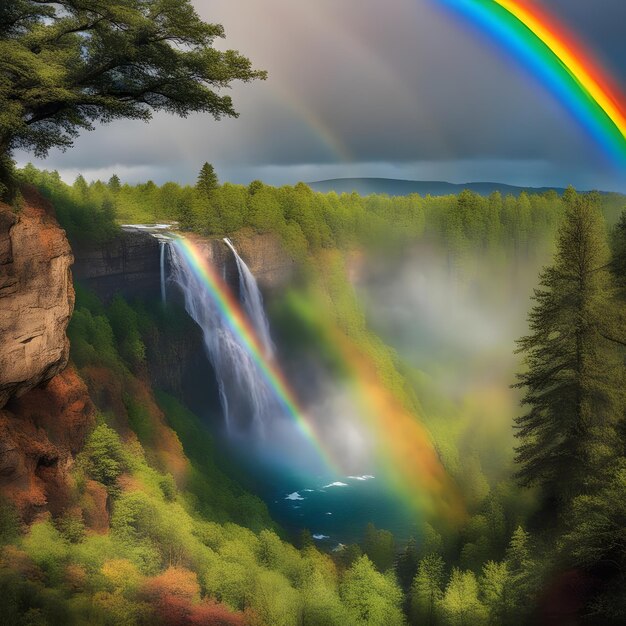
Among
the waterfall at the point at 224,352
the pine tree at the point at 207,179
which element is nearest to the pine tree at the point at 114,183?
the pine tree at the point at 207,179

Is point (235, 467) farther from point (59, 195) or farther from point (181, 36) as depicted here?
point (181, 36)

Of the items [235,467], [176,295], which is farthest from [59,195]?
[235,467]

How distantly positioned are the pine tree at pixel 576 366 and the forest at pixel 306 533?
2.8 inches

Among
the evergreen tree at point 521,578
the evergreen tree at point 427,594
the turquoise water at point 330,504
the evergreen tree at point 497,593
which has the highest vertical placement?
the evergreen tree at point 521,578

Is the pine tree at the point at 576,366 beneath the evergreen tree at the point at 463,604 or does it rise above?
above

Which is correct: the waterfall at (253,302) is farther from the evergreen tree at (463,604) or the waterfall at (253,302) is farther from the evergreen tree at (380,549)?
the evergreen tree at (463,604)

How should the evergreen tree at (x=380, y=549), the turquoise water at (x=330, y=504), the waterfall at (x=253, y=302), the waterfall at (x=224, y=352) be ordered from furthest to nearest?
the waterfall at (x=253, y=302) < the waterfall at (x=224, y=352) < the turquoise water at (x=330, y=504) < the evergreen tree at (x=380, y=549)

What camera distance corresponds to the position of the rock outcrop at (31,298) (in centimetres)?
1852

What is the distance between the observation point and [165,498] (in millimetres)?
28812

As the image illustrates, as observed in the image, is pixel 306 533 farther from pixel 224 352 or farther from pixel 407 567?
pixel 224 352

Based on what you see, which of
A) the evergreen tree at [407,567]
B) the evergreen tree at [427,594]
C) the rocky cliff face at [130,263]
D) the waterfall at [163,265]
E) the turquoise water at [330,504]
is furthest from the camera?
the waterfall at [163,265]

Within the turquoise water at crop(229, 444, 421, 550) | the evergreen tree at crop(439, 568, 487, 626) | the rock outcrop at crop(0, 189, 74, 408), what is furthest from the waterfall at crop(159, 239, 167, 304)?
the evergreen tree at crop(439, 568, 487, 626)

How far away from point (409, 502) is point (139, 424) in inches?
881

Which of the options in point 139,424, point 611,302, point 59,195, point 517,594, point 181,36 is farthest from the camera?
point 59,195
